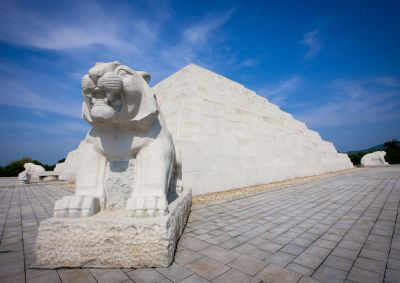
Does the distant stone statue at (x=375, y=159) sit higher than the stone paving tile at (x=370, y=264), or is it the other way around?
the distant stone statue at (x=375, y=159)

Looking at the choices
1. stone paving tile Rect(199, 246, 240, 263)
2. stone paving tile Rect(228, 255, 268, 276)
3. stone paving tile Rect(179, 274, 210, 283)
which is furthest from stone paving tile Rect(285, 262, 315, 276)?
stone paving tile Rect(179, 274, 210, 283)

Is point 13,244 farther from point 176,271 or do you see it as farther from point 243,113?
point 243,113

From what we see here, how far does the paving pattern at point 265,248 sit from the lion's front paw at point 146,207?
0.54 metres

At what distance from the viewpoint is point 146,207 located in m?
2.32

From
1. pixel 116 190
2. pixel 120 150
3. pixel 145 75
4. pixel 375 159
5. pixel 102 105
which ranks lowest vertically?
pixel 116 190

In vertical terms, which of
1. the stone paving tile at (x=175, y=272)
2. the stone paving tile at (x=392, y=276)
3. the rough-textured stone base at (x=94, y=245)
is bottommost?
the stone paving tile at (x=392, y=276)

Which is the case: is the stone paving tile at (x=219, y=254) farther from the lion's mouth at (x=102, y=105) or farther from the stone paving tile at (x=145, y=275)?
the lion's mouth at (x=102, y=105)

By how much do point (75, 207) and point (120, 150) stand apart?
0.82m

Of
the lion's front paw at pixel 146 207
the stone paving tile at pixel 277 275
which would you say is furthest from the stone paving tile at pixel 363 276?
the lion's front paw at pixel 146 207

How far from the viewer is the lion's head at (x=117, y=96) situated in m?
2.29

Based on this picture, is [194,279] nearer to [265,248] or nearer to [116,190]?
[265,248]

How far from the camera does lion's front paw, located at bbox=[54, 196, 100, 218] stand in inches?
91.4

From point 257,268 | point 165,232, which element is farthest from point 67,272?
point 257,268

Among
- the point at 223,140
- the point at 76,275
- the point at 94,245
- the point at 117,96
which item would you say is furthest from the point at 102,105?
the point at 223,140
